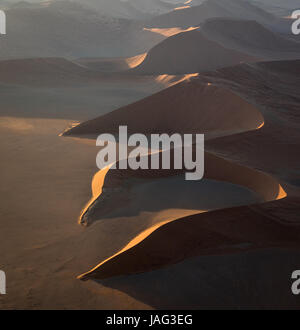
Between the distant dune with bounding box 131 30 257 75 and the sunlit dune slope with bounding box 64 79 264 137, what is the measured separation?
362 inches

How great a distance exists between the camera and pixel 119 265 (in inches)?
135

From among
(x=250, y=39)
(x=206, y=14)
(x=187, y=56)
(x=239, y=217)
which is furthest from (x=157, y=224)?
(x=206, y=14)

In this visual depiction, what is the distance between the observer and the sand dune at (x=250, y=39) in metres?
20.7

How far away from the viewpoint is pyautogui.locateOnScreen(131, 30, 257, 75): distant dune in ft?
57.8

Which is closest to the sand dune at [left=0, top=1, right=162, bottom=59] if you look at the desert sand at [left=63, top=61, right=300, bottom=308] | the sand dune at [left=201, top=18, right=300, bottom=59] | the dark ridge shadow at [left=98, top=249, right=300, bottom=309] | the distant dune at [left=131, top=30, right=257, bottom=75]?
the sand dune at [left=201, top=18, right=300, bottom=59]

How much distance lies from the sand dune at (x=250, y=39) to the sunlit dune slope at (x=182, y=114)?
13.2m

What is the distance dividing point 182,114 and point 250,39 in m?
16.3

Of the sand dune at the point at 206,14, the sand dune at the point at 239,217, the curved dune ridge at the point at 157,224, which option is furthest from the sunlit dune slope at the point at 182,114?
the sand dune at the point at 206,14

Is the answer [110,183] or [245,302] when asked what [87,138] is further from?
[245,302]

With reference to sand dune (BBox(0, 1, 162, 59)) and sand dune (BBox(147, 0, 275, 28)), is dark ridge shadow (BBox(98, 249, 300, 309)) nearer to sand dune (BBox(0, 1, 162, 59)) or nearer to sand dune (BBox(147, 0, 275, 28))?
sand dune (BBox(0, 1, 162, 59))

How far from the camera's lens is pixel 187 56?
1830cm

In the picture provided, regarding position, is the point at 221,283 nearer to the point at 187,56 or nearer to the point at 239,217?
the point at 239,217

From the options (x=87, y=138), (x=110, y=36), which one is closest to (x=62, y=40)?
(x=110, y=36)
